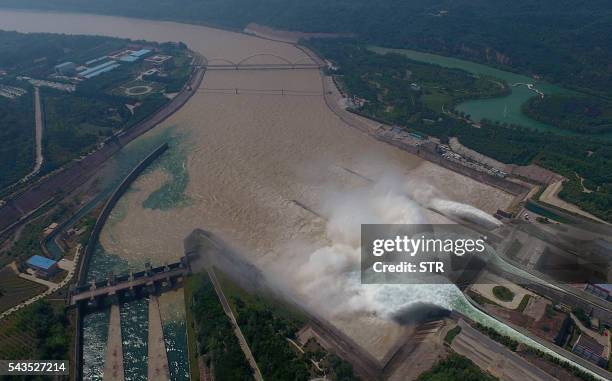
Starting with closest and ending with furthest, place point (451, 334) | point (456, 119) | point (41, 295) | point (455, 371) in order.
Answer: point (455, 371) → point (451, 334) → point (41, 295) → point (456, 119)

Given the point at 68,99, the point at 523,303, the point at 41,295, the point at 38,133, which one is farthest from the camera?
the point at 68,99

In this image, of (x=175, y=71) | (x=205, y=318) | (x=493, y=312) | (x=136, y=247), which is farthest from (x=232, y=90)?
(x=493, y=312)

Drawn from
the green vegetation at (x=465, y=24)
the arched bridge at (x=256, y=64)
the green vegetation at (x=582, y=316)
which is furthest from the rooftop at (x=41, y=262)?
the green vegetation at (x=465, y=24)

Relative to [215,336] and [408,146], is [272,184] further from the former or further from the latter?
[215,336]

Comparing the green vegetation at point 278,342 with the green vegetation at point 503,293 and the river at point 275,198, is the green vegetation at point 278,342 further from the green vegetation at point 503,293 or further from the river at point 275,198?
the green vegetation at point 503,293

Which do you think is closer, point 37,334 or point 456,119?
point 37,334

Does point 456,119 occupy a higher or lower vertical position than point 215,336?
higher

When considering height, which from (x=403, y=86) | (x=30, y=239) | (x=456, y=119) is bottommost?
(x=30, y=239)

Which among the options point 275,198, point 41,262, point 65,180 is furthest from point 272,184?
point 65,180

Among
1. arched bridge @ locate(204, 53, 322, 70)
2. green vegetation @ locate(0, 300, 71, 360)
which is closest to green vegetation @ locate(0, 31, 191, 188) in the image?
arched bridge @ locate(204, 53, 322, 70)
